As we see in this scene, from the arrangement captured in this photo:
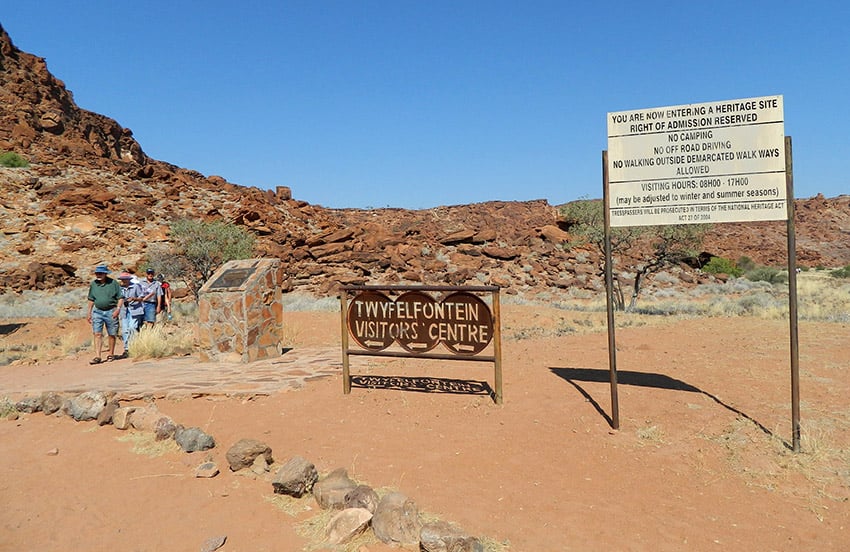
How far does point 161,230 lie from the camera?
31.4 metres

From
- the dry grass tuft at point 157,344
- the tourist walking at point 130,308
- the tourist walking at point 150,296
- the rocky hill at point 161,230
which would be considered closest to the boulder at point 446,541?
the dry grass tuft at point 157,344

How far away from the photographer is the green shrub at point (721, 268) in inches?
1400

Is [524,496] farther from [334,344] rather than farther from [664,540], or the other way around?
[334,344]

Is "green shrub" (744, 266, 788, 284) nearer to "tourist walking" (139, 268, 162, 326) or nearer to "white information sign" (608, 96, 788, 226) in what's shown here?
"white information sign" (608, 96, 788, 226)

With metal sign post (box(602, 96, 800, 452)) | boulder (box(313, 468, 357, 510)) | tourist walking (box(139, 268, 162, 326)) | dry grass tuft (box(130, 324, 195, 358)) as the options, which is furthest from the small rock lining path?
metal sign post (box(602, 96, 800, 452))

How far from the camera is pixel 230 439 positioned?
538 centimetres

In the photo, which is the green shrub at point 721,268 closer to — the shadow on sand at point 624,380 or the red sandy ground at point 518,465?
the red sandy ground at point 518,465

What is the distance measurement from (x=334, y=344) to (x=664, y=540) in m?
8.88

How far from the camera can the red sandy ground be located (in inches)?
141

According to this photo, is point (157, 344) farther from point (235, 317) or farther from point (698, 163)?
point (698, 163)

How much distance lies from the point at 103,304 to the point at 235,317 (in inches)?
93.1

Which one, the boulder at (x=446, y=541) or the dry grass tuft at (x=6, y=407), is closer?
the boulder at (x=446, y=541)

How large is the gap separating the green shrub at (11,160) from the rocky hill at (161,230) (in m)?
0.70

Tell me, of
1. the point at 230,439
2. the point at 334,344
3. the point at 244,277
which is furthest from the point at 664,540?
the point at 334,344
